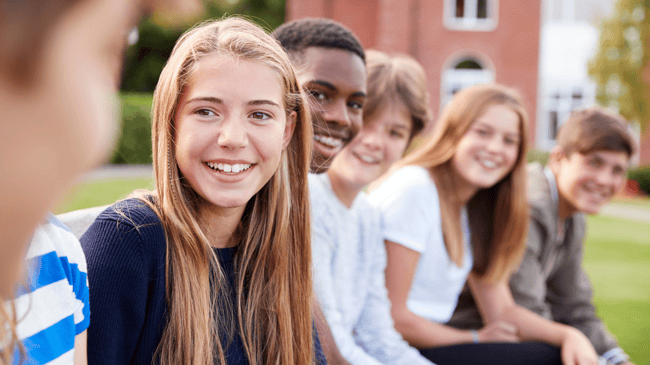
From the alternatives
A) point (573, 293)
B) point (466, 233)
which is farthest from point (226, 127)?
point (573, 293)

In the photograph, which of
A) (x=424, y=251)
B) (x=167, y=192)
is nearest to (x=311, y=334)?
(x=167, y=192)

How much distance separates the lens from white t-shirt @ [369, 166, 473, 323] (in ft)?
8.61

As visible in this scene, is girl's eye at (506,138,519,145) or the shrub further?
the shrub

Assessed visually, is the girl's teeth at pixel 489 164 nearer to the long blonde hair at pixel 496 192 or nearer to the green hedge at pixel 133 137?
the long blonde hair at pixel 496 192

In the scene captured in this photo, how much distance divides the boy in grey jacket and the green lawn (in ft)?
3.09

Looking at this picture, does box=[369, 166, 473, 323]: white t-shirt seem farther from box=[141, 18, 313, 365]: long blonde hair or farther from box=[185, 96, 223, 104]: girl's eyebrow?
box=[185, 96, 223, 104]: girl's eyebrow

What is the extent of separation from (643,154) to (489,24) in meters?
7.94

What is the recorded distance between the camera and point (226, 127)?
1.54 m

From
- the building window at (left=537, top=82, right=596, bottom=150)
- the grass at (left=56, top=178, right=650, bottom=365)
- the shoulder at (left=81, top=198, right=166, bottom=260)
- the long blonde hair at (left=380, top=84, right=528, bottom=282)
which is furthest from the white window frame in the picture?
the shoulder at (left=81, top=198, right=166, bottom=260)

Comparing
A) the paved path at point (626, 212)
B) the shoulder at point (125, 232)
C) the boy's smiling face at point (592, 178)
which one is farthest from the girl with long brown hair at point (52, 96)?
the paved path at point (626, 212)

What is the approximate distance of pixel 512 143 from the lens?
9.53 feet

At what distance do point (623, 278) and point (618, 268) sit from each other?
24.2 inches

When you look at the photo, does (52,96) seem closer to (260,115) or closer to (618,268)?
(260,115)

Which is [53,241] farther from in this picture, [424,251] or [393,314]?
[424,251]
